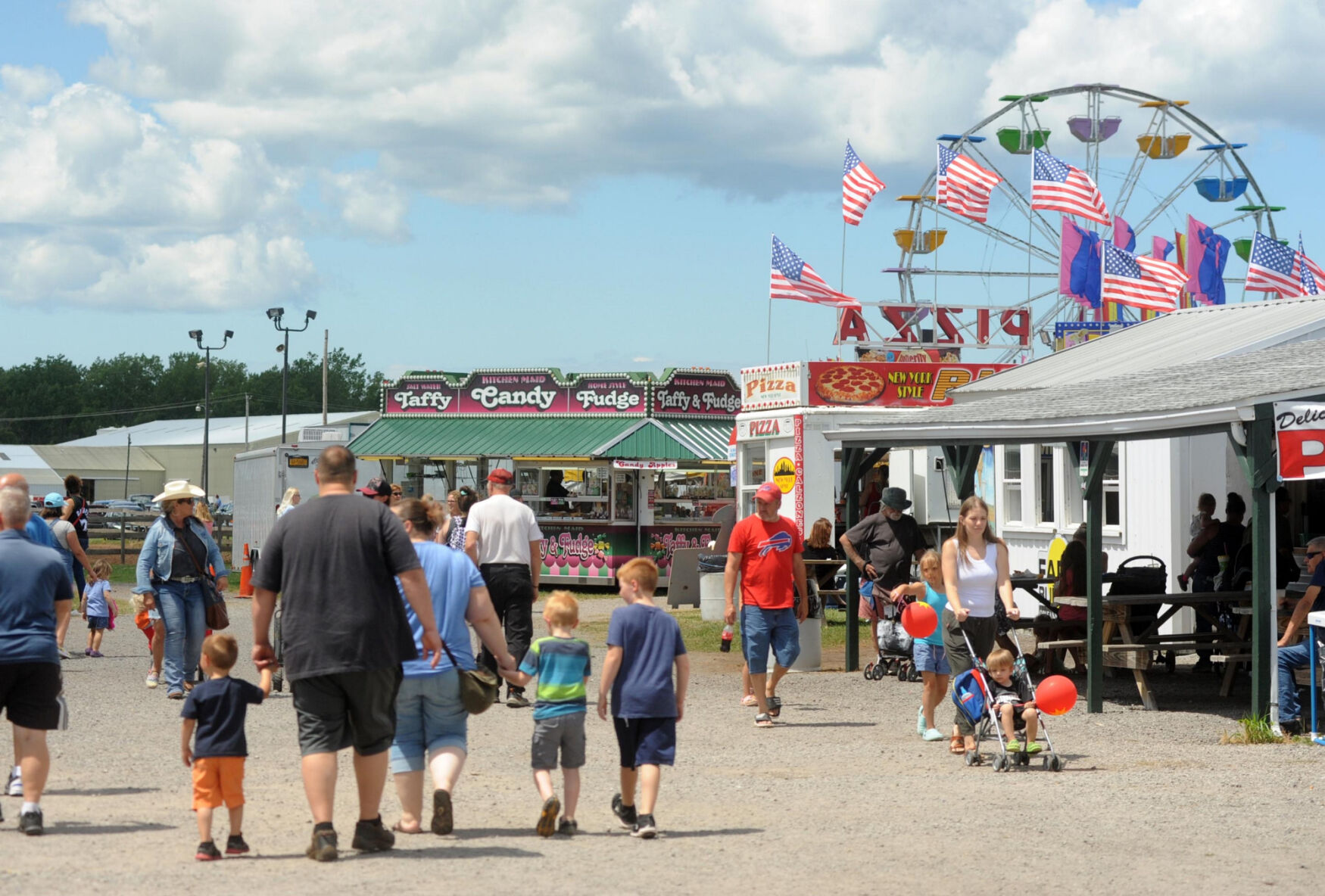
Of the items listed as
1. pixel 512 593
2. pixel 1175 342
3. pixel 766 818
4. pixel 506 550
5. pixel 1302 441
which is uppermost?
pixel 1175 342

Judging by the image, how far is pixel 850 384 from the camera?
24172mm

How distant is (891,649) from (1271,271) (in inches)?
768

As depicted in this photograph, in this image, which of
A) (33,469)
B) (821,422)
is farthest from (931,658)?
(33,469)

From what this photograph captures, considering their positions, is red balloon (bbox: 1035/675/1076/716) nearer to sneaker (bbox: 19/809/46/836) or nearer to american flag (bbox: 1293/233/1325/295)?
sneaker (bbox: 19/809/46/836)

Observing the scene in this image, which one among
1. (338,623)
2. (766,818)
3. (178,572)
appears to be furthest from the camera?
(178,572)

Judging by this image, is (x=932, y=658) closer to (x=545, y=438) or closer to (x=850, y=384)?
(x=850, y=384)

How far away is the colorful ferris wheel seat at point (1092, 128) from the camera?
135 ft

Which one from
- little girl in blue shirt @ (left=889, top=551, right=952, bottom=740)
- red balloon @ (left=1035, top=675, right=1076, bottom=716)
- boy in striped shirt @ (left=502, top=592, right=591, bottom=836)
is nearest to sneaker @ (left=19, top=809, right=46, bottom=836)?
boy in striped shirt @ (left=502, top=592, right=591, bottom=836)

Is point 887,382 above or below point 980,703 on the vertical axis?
above

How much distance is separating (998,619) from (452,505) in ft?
18.9

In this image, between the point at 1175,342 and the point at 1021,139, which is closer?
the point at 1175,342

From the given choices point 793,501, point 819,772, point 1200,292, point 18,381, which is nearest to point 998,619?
point 819,772

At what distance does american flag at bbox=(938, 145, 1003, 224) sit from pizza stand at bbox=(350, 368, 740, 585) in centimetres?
832

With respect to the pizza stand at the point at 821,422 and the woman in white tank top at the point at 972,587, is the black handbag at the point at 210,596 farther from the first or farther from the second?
the pizza stand at the point at 821,422
